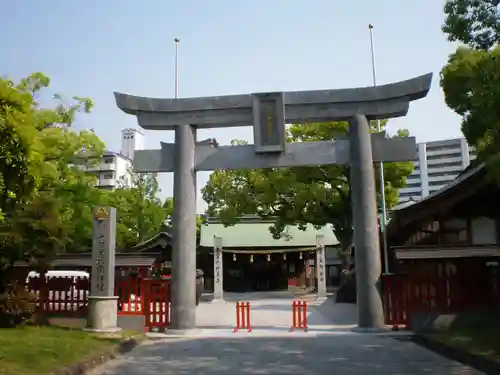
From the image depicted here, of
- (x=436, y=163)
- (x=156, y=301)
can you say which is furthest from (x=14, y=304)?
(x=436, y=163)

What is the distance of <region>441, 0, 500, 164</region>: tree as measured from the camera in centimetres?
1012

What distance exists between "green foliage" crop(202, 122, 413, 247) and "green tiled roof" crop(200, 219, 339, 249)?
8.33m

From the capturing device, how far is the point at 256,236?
42.6m

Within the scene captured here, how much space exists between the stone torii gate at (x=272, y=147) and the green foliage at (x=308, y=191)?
943 centimetres

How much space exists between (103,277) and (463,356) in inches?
409

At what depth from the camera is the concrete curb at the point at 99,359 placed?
30.7ft

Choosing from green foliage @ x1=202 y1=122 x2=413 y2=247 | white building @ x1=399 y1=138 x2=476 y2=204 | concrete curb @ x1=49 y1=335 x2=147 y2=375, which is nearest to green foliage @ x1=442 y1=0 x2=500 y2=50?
concrete curb @ x1=49 y1=335 x2=147 y2=375

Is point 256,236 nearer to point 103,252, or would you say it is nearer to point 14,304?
point 103,252

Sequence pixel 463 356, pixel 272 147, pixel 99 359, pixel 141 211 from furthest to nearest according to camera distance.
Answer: pixel 141 211 < pixel 272 147 < pixel 99 359 < pixel 463 356

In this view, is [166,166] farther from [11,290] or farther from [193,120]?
[11,290]

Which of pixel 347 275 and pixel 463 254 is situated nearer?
pixel 463 254

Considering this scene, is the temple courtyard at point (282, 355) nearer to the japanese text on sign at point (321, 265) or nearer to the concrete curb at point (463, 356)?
the concrete curb at point (463, 356)

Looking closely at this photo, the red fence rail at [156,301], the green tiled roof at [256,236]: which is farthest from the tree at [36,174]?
the green tiled roof at [256,236]

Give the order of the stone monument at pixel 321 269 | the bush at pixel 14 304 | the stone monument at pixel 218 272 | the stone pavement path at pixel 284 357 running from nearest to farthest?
the stone pavement path at pixel 284 357
the bush at pixel 14 304
the stone monument at pixel 218 272
the stone monument at pixel 321 269
